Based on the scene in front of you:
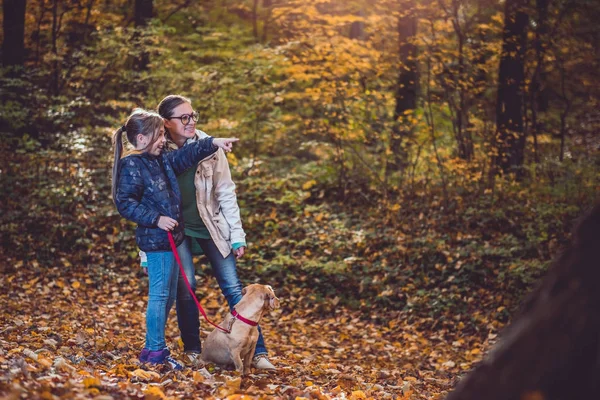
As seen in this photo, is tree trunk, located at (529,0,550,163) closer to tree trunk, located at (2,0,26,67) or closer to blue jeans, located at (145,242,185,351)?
blue jeans, located at (145,242,185,351)

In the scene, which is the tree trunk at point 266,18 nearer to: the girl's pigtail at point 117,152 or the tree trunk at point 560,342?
the girl's pigtail at point 117,152

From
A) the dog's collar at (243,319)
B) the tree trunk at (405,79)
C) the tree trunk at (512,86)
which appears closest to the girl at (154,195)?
the dog's collar at (243,319)

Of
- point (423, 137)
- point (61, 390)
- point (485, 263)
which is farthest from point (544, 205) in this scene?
point (61, 390)

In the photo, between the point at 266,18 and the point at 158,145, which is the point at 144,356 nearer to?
the point at 158,145

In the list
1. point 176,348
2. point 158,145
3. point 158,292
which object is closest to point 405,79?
point 176,348

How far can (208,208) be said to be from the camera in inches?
198

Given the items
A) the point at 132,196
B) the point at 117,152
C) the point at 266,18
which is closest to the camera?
the point at 132,196

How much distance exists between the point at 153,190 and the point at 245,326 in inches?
49.8

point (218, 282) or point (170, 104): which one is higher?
point (170, 104)

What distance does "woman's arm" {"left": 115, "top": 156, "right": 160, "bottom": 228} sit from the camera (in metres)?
4.60

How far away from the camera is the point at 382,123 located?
39.0 ft

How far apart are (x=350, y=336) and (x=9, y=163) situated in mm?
8834

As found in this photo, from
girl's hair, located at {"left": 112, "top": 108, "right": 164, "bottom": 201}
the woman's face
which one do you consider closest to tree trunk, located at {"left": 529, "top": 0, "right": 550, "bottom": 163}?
the woman's face

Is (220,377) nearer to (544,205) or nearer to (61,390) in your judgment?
(61,390)
